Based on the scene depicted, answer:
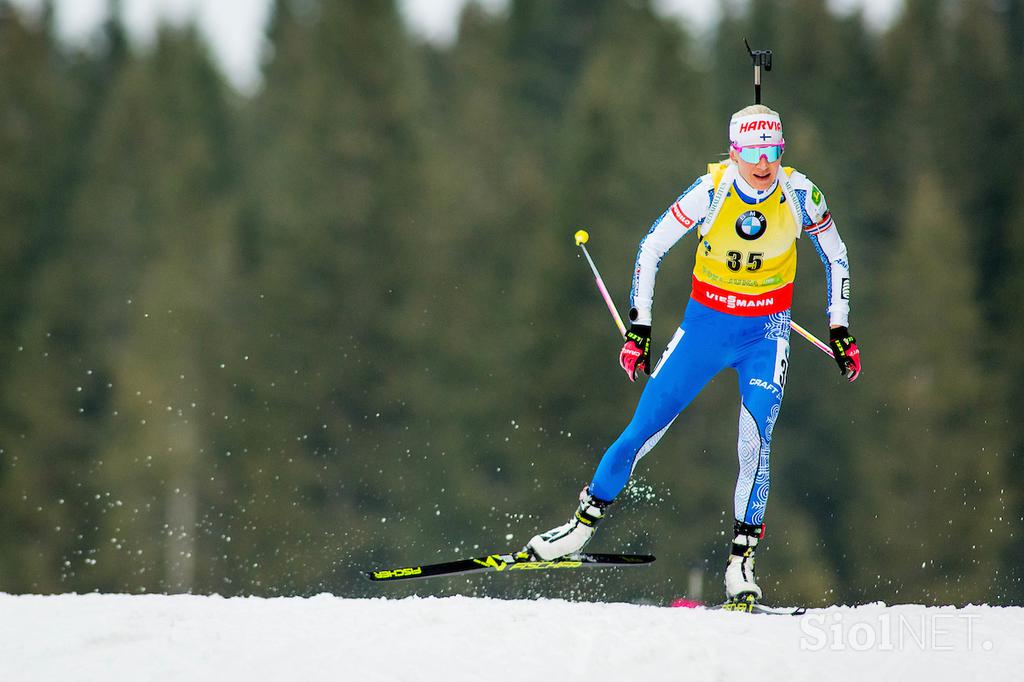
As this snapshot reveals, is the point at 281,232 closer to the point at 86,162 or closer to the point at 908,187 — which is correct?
the point at 86,162

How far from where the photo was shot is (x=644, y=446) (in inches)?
Result: 285

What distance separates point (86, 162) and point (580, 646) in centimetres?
3347

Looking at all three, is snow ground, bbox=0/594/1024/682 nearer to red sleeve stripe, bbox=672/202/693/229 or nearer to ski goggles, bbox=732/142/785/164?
red sleeve stripe, bbox=672/202/693/229

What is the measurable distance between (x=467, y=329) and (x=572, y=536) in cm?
2012

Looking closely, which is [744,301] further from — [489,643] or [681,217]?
[489,643]

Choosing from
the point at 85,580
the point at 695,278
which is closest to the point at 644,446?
the point at 695,278

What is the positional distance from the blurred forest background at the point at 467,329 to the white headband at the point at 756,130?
13336 mm

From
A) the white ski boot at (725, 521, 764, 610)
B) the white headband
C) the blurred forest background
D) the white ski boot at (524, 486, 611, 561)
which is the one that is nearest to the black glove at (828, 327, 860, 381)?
the white ski boot at (725, 521, 764, 610)

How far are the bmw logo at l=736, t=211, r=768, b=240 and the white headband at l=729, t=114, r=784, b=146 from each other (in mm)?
380

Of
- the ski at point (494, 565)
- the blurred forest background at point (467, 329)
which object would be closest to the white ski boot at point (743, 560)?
the ski at point (494, 565)

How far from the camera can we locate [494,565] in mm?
7332

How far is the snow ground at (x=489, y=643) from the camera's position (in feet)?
17.9

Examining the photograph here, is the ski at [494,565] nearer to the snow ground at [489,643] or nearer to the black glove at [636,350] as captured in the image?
the snow ground at [489,643]

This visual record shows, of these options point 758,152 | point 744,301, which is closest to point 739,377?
point 744,301
